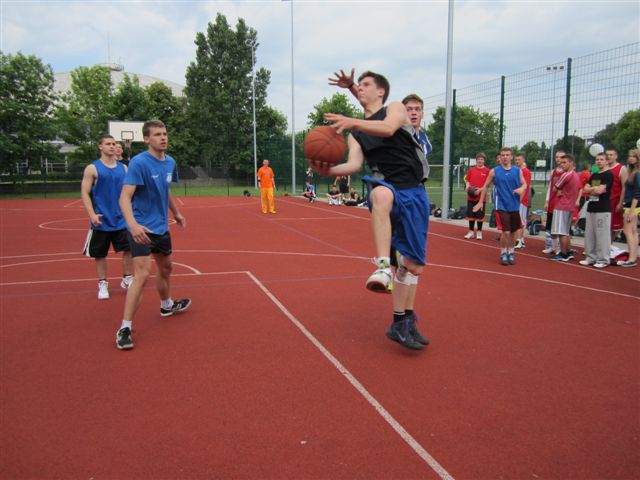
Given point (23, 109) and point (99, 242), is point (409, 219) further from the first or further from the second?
point (23, 109)

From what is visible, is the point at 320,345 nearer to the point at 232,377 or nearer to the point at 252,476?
the point at 232,377

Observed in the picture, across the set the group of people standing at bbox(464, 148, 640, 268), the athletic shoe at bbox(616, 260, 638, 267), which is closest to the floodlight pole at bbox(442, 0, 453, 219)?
the group of people standing at bbox(464, 148, 640, 268)

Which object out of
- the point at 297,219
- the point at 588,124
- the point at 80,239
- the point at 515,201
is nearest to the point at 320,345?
the point at 515,201

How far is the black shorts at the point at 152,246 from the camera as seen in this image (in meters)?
4.51

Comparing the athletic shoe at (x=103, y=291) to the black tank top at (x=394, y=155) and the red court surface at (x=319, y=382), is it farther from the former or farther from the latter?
the black tank top at (x=394, y=155)

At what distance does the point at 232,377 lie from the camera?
3812mm

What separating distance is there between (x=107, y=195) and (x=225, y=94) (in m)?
46.3

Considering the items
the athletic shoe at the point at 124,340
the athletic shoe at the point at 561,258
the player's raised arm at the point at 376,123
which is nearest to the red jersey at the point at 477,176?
the athletic shoe at the point at 561,258

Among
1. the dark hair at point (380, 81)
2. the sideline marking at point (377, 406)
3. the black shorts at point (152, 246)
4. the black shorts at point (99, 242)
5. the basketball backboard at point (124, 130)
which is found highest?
the basketball backboard at point (124, 130)

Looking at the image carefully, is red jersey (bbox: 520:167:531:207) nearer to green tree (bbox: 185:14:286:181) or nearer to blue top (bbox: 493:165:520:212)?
blue top (bbox: 493:165:520:212)

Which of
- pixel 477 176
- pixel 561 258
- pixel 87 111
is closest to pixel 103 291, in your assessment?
pixel 561 258

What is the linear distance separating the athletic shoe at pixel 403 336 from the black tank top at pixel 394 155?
125cm

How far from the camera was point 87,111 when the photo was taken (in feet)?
137

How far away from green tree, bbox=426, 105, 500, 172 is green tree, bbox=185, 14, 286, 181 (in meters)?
34.1
